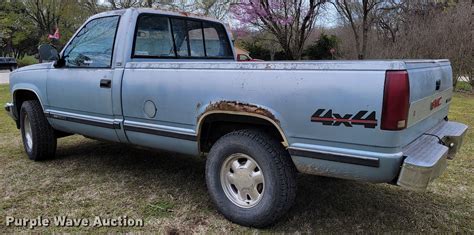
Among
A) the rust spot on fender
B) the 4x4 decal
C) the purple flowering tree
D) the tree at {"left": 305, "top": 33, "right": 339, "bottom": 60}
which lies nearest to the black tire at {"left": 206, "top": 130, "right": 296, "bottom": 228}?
the rust spot on fender

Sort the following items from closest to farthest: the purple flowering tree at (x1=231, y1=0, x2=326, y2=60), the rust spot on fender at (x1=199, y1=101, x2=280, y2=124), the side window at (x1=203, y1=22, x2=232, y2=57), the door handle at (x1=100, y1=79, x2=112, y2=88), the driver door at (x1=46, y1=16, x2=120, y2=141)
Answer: the rust spot on fender at (x1=199, y1=101, x2=280, y2=124) → the door handle at (x1=100, y1=79, x2=112, y2=88) → the driver door at (x1=46, y1=16, x2=120, y2=141) → the side window at (x1=203, y1=22, x2=232, y2=57) → the purple flowering tree at (x1=231, y1=0, x2=326, y2=60)

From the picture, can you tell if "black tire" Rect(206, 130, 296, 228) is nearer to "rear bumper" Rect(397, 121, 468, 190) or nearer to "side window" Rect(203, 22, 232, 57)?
"rear bumper" Rect(397, 121, 468, 190)

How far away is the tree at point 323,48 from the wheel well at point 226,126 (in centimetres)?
1970

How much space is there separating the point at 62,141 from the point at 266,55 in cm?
1847

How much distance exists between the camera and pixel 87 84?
408 centimetres

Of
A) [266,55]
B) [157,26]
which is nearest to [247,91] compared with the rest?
[157,26]

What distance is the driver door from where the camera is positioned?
3.96 m

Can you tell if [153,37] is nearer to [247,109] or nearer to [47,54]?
[47,54]

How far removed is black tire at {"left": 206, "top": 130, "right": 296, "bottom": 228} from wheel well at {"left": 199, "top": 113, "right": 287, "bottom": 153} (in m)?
0.07

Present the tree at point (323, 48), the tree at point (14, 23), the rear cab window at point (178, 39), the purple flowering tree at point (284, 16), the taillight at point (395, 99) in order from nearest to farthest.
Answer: the taillight at point (395, 99) < the rear cab window at point (178, 39) < the purple flowering tree at point (284, 16) < the tree at point (323, 48) < the tree at point (14, 23)

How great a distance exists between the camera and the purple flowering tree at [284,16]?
1639 centimetres

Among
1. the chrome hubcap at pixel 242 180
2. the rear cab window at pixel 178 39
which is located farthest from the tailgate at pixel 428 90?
the rear cab window at pixel 178 39

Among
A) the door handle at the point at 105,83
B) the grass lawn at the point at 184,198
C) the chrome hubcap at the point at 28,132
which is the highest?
the door handle at the point at 105,83

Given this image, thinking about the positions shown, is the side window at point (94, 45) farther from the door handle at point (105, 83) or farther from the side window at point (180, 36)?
the side window at point (180, 36)
